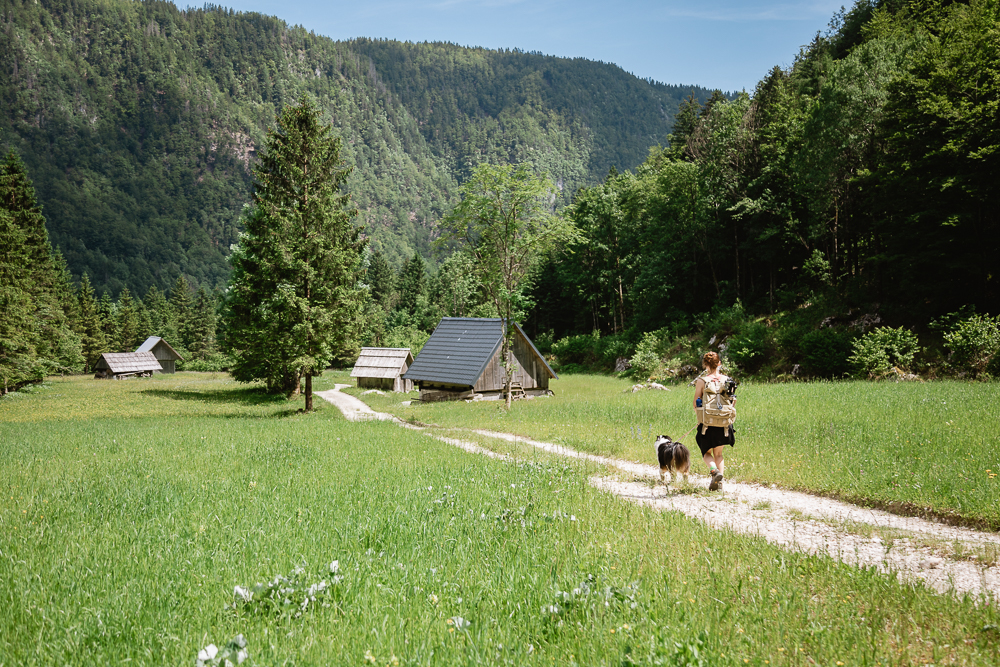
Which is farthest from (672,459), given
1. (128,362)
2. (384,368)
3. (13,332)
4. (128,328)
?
(128,328)

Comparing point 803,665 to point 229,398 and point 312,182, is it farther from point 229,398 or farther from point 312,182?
point 229,398

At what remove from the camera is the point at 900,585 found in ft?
15.9

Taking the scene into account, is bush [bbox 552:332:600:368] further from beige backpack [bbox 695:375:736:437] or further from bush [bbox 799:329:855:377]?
beige backpack [bbox 695:375:736:437]

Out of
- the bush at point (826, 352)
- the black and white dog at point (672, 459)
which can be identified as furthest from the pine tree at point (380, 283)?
the black and white dog at point (672, 459)

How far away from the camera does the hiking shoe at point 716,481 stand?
9.18 meters

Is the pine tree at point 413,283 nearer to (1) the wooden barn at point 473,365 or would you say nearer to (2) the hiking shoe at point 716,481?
(1) the wooden barn at point 473,365

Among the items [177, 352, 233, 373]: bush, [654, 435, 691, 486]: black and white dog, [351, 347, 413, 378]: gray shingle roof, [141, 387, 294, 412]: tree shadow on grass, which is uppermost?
[654, 435, 691, 486]: black and white dog

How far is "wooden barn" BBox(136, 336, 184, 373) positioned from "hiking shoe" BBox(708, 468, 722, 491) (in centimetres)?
9113

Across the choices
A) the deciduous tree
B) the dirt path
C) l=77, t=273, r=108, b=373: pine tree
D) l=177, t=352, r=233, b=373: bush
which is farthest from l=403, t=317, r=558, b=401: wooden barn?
l=77, t=273, r=108, b=373: pine tree

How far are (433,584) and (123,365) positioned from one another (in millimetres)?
85131

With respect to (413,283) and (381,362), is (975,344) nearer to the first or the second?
(381,362)

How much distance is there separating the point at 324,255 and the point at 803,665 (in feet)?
85.6

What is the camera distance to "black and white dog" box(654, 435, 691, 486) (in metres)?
9.37

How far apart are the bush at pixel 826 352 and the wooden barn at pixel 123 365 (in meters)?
79.9
